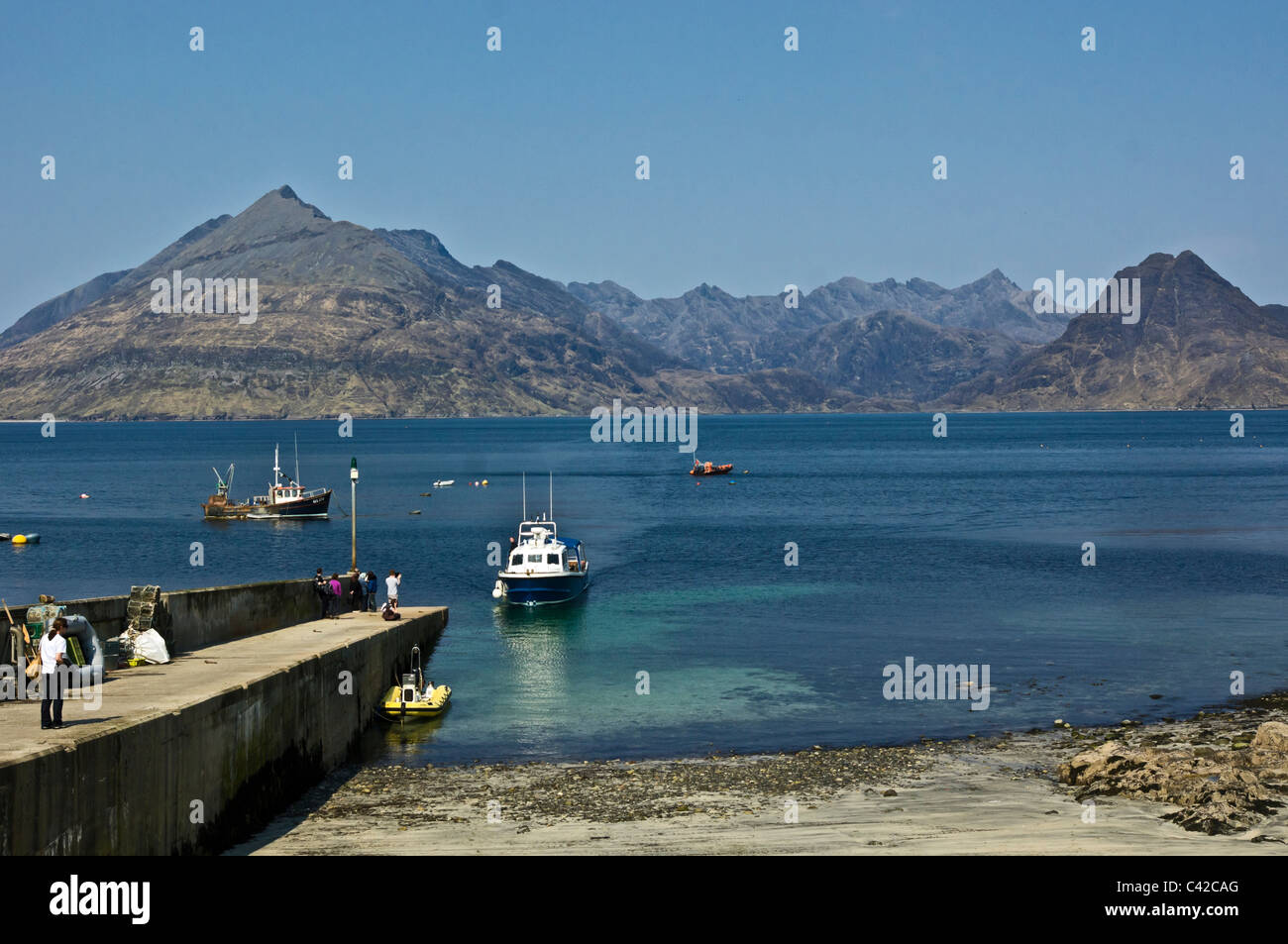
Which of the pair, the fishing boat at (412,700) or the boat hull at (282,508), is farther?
the boat hull at (282,508)

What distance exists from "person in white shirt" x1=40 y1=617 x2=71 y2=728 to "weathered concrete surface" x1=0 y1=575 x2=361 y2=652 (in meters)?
6.10

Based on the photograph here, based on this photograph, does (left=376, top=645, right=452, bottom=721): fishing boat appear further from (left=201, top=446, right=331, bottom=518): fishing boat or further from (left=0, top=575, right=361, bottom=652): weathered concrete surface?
(left=201, top=446, right=331, bottom=518): fishing boat

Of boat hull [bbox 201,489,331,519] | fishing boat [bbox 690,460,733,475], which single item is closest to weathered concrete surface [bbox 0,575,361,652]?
boat hull [bbox 201,489,331,519]

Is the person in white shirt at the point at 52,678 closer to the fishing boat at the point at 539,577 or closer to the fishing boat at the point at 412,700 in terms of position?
the fishing boat at the point at 412,700

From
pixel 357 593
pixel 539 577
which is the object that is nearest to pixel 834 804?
pixel 357 593

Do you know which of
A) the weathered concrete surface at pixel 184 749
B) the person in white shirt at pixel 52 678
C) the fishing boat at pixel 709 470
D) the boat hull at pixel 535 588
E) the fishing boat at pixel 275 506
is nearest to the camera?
the weathered concrete surface at pixel 184 749

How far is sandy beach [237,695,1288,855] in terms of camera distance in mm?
22312

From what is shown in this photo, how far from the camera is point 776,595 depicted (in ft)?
203

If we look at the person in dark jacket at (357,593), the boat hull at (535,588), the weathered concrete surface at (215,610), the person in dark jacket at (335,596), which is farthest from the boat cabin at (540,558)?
the weathered concrete surface at (215,610)

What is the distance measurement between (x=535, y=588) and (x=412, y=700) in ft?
69.4

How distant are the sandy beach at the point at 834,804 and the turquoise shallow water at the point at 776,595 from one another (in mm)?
2911

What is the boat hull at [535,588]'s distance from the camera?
57312 millimetres

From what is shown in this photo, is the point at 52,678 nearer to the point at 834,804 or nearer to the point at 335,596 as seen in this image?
the point at 834,804
